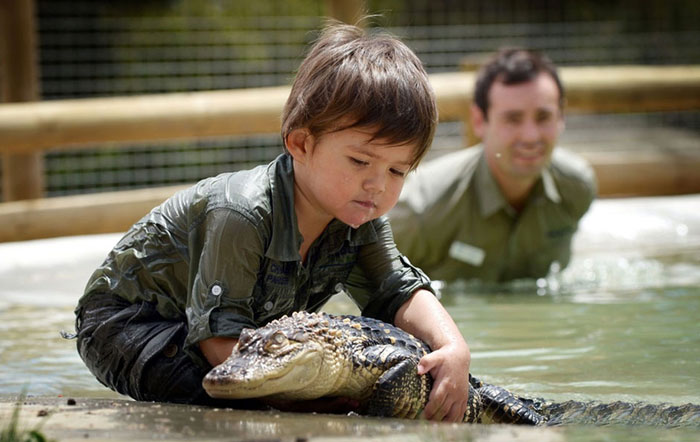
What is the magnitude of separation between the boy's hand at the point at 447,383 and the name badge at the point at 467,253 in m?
2.60

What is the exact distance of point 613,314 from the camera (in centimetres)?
424

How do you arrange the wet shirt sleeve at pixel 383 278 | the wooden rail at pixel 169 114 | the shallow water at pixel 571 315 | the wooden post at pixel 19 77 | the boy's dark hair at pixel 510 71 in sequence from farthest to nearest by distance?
the wooden post at pixel 19 77 < the wooden rail at pixel 169 114 < the boy's dark hair at pixel 510 71 < the shallow water at pixel 571 315 < the wet shirt sleeve at pixel 383 278

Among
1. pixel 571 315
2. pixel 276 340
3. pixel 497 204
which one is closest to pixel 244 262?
pixel 276 340

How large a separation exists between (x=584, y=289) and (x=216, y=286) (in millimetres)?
2912

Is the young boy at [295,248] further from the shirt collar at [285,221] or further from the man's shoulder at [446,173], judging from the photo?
the man's shoulder at [446,173]

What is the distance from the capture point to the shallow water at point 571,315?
3131 mm

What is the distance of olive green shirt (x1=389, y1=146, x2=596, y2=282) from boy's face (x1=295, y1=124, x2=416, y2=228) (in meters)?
2.51

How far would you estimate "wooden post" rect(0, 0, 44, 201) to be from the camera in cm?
677

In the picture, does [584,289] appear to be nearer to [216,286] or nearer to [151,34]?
[216,286]

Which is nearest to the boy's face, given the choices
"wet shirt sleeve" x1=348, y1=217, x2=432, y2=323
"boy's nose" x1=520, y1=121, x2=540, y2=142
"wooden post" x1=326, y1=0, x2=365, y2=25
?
"wet shirt sleeve" x1=348, y1=217, x2=432, y2=323

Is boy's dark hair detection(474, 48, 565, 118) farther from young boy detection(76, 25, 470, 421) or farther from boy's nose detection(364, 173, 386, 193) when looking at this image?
boy's nose detection(364, 173, 386, 193)

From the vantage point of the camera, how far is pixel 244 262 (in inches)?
101

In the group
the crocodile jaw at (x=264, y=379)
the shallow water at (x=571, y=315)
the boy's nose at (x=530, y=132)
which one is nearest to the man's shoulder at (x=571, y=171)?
the boy's nose at (x=530, y=132)

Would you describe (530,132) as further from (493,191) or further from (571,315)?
(571,315)
